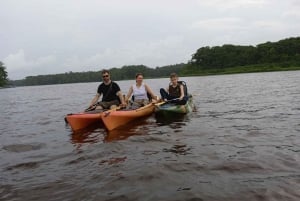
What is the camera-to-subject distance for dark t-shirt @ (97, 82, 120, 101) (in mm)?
13039

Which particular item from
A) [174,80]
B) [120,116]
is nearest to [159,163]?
[120,116]

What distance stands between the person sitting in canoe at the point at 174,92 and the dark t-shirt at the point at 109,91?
7.49ft

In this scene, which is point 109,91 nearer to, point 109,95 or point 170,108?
point 109,95

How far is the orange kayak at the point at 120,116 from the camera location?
1117 cm

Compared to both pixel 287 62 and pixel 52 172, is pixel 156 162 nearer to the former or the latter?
pixel 52 172

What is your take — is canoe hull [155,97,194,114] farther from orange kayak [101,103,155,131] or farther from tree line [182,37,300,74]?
tree line [182,37,300,74]

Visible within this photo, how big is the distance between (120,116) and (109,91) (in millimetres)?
1706

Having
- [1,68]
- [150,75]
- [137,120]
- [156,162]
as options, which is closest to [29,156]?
[156,162]

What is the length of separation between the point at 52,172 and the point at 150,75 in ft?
486

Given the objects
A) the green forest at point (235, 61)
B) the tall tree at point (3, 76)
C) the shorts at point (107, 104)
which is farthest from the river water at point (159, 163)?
the tall tree at point (3, 76)

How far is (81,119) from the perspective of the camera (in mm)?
11727

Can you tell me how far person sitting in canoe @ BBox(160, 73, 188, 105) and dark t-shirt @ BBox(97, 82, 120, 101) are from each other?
2.28 metres

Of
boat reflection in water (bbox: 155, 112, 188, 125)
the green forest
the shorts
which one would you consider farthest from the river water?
the green forest

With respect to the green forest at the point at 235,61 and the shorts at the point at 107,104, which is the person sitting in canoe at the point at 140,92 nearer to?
the shorts at the point at 107,104
